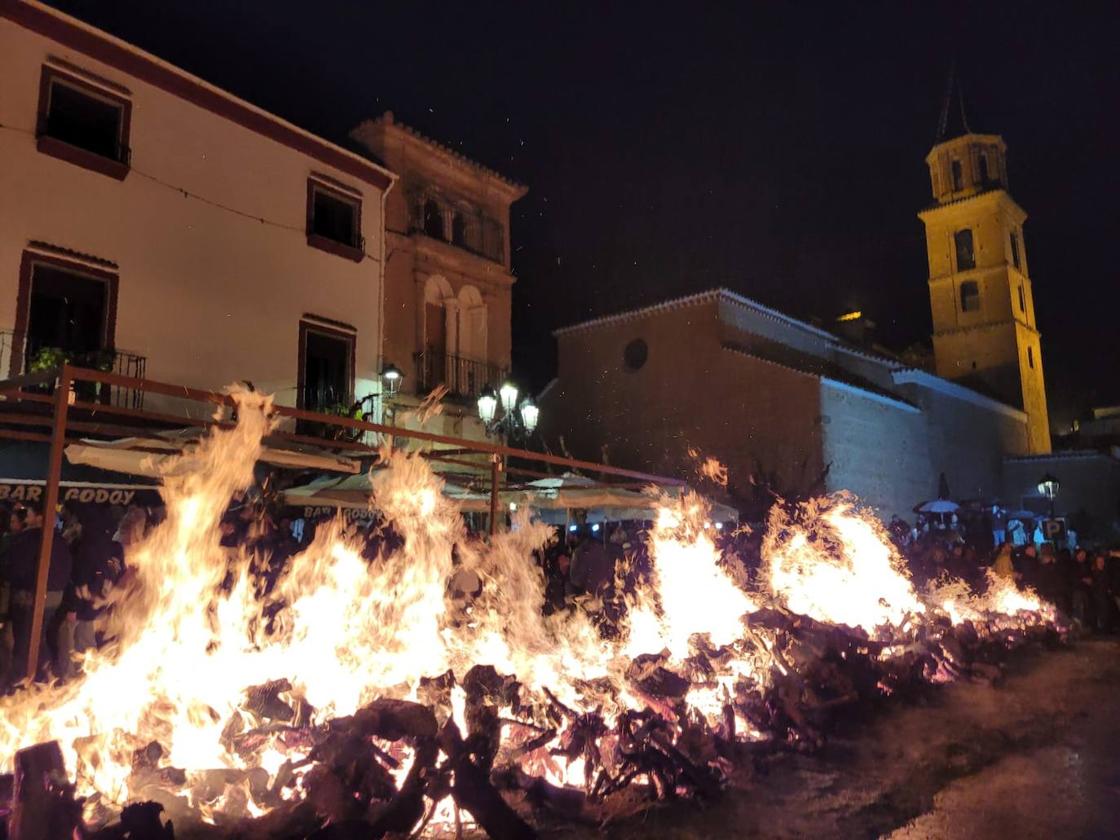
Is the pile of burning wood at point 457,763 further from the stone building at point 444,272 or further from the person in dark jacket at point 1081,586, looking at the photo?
the stone building at point 444,272

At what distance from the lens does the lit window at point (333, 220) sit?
52.3 ft

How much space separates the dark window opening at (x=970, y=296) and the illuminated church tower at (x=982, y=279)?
1.8 inches

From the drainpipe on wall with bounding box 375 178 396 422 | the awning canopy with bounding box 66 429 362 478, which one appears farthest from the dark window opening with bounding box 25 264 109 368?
the drainpipe on wall with bounding box 375 178 396 422

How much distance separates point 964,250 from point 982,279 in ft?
6.41

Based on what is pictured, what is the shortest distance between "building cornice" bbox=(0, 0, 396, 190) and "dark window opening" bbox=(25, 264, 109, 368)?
370 cm

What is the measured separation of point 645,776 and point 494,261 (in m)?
16.4

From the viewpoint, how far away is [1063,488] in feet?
104

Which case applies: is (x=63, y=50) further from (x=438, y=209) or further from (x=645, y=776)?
(x=645, y=776)

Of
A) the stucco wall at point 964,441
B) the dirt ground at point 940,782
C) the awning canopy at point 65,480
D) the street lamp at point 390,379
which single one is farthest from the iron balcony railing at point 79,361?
the stucco wall at point 964,441

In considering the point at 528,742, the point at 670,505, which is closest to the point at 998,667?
the point at 670,505

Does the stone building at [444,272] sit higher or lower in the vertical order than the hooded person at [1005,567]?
higher

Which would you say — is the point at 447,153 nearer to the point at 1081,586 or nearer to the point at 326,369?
the point at 326,369

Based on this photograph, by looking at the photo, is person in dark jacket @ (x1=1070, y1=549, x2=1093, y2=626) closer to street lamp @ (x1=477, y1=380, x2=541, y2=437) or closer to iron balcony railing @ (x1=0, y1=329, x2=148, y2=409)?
street lamp @ (x1=477, y1=380, x2=541, y2=437)

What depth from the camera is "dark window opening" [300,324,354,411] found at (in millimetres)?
15508
